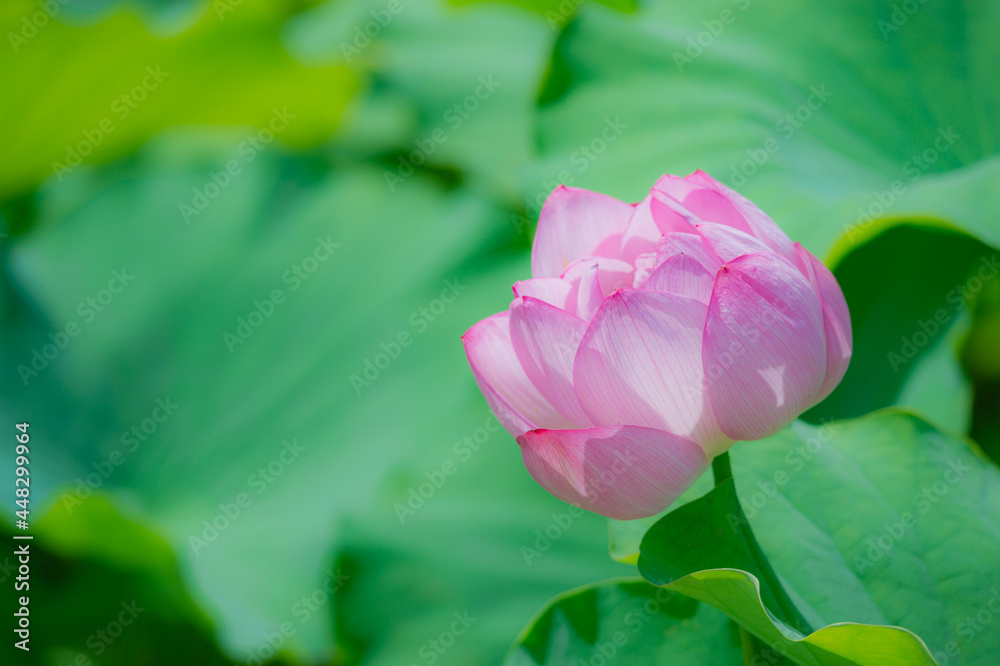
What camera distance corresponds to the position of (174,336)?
0.93 metres

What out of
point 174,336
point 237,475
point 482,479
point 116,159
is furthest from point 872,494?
point 116,159

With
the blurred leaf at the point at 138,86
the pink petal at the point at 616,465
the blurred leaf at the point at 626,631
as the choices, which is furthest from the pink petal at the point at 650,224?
the blurred leaf at the point at 138,86

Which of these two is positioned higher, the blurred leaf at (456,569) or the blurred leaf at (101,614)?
the blurred leaf at (456,569)

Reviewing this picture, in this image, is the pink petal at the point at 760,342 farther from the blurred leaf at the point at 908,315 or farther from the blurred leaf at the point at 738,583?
the blurred leaf at the point at 908,315

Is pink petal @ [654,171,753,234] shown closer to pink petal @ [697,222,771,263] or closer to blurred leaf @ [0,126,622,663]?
pink petal @ [697,222,771,263]

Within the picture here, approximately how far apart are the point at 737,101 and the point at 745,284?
0.50m

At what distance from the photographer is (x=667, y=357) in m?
0.35

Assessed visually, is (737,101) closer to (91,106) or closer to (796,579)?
(796,579)

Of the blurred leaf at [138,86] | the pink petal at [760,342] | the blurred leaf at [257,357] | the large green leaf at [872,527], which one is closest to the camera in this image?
the pink petal at [760,342]

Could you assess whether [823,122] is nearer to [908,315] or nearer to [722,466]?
[908,315]

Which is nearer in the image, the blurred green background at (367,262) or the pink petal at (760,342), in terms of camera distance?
the pink petal at (760,342)

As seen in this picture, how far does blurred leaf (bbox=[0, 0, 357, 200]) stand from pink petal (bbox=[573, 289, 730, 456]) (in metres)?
0.80

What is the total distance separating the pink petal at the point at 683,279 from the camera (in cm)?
35

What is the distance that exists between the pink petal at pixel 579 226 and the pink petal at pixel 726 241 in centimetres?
8
